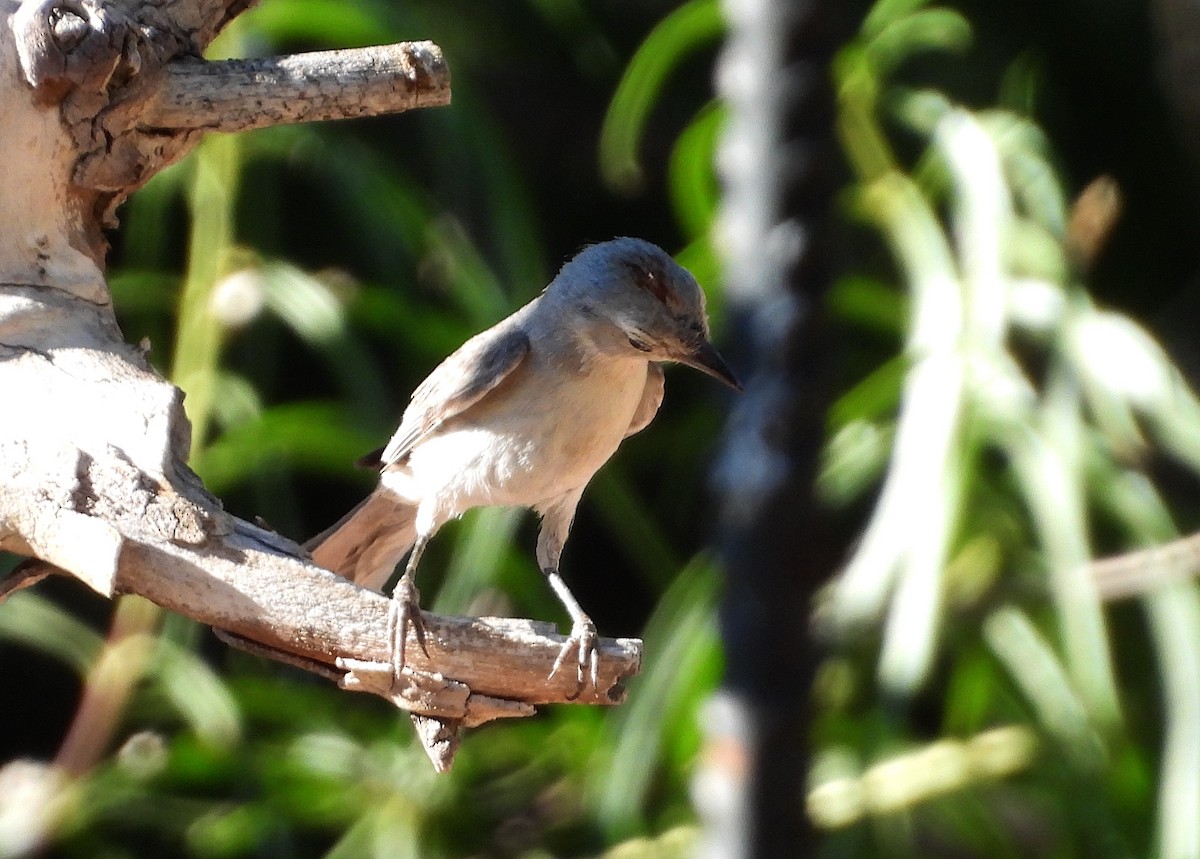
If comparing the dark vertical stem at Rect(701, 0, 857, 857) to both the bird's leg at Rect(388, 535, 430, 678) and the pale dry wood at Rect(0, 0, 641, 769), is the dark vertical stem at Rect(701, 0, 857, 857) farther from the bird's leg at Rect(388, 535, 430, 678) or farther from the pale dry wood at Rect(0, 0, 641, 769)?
the bird's leg at Rect(388, 535, 430, 678)

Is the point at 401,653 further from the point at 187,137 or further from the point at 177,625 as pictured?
the point at 177,625

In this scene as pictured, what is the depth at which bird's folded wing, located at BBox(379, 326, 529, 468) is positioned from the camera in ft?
7.10

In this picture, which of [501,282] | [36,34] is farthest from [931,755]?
[36,34]

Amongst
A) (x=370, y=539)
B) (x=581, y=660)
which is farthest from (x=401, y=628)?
(x=370, y=539)

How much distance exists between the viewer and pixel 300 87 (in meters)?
1.92

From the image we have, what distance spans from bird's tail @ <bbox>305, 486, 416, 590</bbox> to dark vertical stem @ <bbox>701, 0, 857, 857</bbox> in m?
0.65

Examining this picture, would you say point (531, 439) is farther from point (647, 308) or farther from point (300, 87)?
point (300, 87)

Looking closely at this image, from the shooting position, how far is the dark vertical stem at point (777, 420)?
8.75 ft

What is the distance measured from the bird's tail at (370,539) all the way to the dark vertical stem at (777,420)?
0.65 metres

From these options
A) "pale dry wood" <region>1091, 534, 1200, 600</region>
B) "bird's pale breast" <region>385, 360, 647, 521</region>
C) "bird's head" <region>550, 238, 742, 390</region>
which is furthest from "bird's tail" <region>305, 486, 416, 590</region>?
"pale dry wood" <region>1091, 534, 1200, 600</region>

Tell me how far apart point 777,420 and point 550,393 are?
64cm

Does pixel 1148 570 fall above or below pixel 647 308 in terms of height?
below

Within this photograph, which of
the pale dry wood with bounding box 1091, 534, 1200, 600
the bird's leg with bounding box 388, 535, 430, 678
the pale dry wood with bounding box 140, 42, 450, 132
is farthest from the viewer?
the pale dry wood with bounding box 1091, 534, 1200, 600

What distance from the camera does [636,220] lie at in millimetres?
4832
